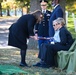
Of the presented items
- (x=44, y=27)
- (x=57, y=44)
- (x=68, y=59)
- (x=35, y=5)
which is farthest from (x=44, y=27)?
(x=35, y=5)

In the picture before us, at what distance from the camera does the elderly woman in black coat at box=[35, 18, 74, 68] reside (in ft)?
27.3

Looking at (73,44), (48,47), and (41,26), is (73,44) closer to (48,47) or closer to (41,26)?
(48,47)

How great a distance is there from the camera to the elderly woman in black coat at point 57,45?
832 cm

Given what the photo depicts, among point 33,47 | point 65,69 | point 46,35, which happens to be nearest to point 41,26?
point 46,35

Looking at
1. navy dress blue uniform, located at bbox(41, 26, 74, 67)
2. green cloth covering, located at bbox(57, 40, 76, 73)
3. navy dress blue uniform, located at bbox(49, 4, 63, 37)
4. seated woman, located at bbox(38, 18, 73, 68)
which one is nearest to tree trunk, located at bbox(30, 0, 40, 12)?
navy dress blue uniform, located at bbox(49, 4, 63, 37)

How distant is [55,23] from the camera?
27.5 ft

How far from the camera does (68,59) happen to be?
26.5 feet

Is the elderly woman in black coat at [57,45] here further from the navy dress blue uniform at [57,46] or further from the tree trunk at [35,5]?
the tree trunk at [35,5]

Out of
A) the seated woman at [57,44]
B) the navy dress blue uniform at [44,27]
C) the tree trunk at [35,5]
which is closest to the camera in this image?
the seated woman at [57,44]

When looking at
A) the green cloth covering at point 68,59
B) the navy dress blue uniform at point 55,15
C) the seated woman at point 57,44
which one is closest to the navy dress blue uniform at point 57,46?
the seated woman at point 57,44

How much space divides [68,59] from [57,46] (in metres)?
0.51

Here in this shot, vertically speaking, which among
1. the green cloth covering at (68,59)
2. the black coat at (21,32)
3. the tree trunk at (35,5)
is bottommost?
the green cloth covering at (68,59)

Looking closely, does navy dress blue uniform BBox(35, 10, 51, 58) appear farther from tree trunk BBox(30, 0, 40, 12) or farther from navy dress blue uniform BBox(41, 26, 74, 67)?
tree trunk BBox(30, 0, 40, 12)

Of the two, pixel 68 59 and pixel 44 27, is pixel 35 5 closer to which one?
pixel 44 27
